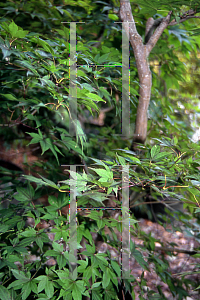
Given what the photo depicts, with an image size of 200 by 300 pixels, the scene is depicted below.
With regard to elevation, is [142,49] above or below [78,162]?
above

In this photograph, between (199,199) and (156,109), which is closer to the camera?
(199,199)

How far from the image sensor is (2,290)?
57 cm

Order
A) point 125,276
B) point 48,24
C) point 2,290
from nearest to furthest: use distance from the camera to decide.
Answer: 1. point 2,290
2. point 125,276
3. point 48,24

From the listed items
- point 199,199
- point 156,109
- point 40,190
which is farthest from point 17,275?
point 156,109

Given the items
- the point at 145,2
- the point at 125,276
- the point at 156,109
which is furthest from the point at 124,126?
the point at 125,276

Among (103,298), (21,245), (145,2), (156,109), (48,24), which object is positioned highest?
(145,2)

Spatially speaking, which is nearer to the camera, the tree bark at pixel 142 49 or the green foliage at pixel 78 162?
the green foliage at pixel 78 162

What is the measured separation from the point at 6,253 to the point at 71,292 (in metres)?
0.19

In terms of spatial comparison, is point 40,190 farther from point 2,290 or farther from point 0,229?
point 2,290

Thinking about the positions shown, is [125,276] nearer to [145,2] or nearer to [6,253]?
[6,253]

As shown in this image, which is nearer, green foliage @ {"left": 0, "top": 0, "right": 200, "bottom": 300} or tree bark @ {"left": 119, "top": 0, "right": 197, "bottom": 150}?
green foliage @ {"left": 0, "top": 0, "right": 200, "bottom": 300}

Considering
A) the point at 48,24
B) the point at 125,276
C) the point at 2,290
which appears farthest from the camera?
the point at 48,24

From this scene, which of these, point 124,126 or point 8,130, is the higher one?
point 124,126

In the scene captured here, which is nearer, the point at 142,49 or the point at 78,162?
the point at 142,49
